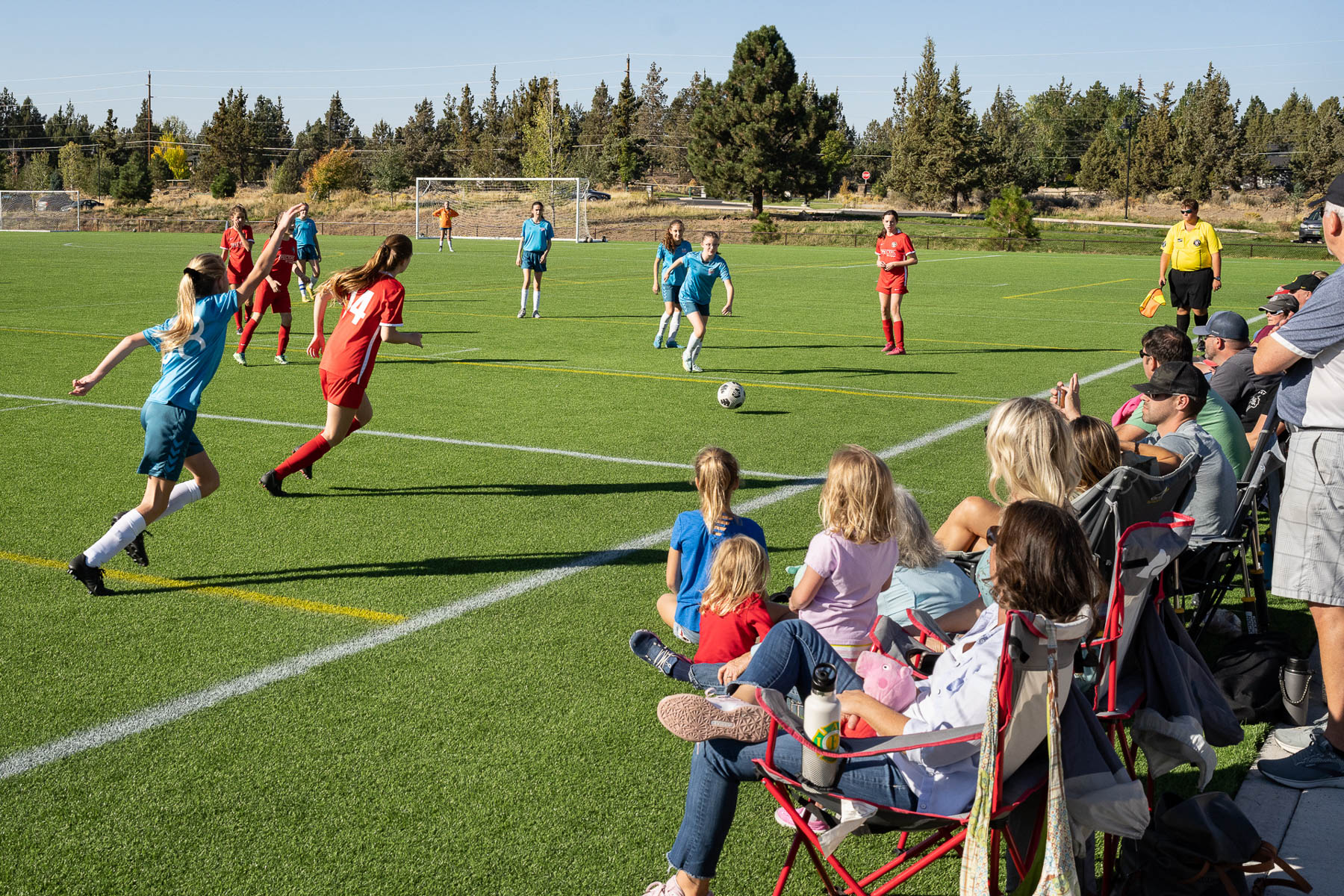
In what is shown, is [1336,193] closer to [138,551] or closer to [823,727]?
[823,727]

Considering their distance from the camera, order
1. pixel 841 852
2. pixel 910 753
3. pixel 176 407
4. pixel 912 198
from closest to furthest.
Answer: pixel 910 753 → pixel 841 852 → pixel 176 407 → pixel 912 198

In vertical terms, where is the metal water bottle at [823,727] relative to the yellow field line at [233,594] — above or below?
above

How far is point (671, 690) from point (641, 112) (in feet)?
548

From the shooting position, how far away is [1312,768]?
4.24 meters

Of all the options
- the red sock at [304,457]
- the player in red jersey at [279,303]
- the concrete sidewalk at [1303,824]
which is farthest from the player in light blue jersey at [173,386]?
the player in red jersey at [279,303]

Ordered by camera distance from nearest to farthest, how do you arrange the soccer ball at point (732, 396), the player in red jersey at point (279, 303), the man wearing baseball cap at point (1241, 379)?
the man wearing baseball cap at point (1241, 379) < the soccer ball at point (732, 396) < the player in red jersey at point (279, 303)

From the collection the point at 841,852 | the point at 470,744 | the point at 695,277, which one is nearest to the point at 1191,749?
the point at 841,852

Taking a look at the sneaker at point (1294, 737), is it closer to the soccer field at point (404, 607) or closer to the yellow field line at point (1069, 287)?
the soccer field at point (404, 607)

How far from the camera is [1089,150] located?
101500 millimetres

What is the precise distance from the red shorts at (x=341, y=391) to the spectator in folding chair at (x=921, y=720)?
5517 millimetres

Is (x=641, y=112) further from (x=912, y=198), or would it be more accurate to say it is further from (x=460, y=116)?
(x=912, y=198)

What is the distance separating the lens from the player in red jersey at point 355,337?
825 cm

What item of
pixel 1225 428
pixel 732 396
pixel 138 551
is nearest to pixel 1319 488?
pixel 1225 428

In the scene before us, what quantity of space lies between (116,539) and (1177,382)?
5.55m
